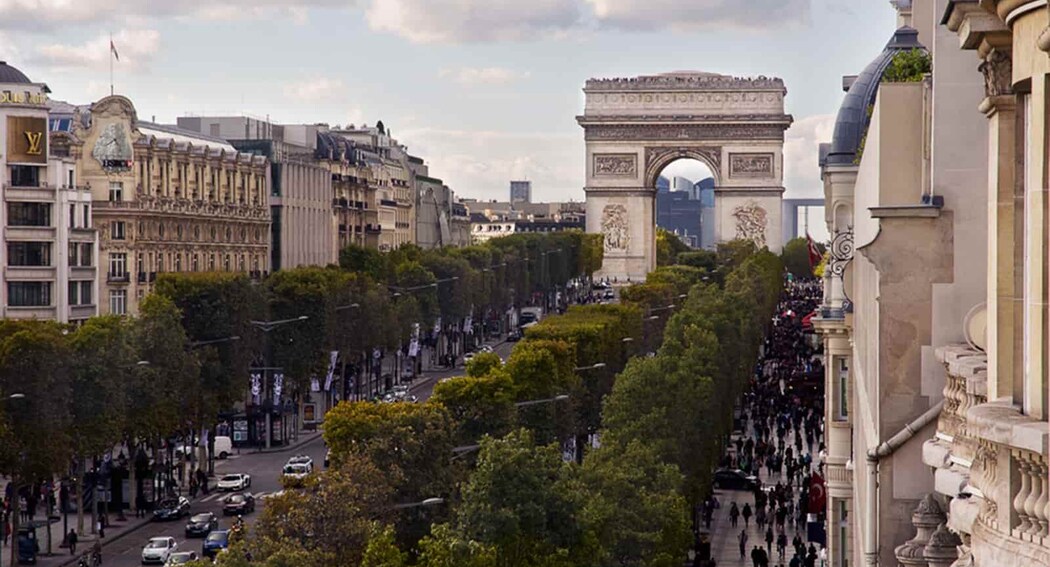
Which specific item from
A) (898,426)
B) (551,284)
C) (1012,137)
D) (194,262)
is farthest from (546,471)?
(551,284)

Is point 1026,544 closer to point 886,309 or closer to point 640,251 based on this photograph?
point 886,309

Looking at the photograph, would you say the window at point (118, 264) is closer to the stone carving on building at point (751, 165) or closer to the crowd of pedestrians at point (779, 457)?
the crowd of pedestrians at point (779, 457)

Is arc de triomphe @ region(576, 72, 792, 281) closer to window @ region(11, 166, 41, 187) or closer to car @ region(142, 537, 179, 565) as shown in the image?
window @ region(11, 166, 41, 187)

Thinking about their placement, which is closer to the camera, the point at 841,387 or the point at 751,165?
the point at 841,387

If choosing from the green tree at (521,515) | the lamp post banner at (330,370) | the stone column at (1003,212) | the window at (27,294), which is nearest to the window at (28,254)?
the window at (27,294)

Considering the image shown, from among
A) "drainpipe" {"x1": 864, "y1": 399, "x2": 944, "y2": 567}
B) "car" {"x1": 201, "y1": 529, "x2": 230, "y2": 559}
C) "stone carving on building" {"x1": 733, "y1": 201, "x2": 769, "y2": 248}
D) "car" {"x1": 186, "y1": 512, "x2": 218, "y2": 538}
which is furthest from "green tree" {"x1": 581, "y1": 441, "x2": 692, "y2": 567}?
"stone carving on building" {"x1": 733, "y1": 201, "x2": 769, "y2": 248}

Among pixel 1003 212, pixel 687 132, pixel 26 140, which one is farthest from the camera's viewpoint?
pixel 687 132

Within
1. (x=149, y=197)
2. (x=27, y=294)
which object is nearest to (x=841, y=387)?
(x=27, y=294)

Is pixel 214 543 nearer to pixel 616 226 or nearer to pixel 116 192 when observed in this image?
pixel 116 192
